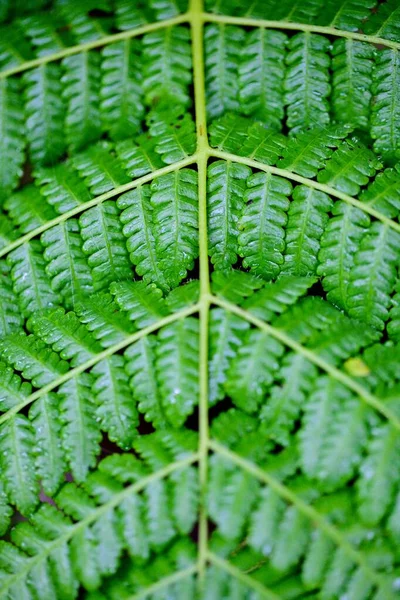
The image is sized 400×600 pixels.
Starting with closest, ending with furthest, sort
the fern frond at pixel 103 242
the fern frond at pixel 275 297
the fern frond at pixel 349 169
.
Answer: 1. the fern frond at pixel 275 297
2. the fern frond at pixel 349 169
3. the fern frond at pixel 103 242

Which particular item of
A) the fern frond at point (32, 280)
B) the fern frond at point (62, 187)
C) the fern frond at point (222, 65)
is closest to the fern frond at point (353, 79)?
the fern frond at point (222, 65)

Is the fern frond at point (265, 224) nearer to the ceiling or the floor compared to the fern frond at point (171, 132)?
nearer to the floor

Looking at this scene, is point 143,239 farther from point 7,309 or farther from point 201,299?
point 7,309

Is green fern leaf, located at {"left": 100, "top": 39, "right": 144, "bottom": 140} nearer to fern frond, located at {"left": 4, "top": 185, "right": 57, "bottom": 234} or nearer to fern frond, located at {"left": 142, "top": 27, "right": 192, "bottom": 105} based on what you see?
fern frond, located at {"left": 142, "top": 27, "right": 192, "bottom": 105}

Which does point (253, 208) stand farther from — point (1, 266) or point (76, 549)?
point (76, 549)

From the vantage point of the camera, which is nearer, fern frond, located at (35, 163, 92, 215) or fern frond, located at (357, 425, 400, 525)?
fern frond, located at (357, 425, 400, 525)

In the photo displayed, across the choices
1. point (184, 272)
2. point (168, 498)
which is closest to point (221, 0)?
point (184, 272)

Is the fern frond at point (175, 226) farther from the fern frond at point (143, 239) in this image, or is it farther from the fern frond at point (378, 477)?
the fern frond at point (378, 477)

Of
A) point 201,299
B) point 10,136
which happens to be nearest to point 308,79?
point 201,299

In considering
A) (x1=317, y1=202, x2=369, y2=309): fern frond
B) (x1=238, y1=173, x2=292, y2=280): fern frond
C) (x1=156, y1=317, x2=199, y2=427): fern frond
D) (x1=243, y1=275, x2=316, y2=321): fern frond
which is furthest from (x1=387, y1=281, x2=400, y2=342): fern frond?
(x1=156, y1=317, x2=199, y2=427): fern frond
